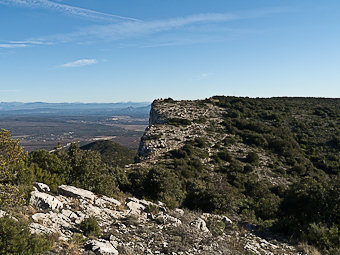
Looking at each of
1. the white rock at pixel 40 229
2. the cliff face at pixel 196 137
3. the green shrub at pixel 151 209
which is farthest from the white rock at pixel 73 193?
the cliff face at pixel 196 137

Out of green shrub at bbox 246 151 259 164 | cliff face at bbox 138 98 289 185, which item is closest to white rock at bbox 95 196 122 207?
cliff face at bbox 138 98 289 185

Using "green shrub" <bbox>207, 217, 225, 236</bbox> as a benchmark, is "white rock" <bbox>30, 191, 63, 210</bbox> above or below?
above

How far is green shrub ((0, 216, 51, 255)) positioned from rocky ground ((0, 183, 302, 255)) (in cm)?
78

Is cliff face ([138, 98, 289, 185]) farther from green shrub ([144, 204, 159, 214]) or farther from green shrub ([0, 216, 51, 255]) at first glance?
green shrub ([0, 216, 51, 255])

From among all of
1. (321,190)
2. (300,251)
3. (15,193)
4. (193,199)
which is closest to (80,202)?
(15,193)

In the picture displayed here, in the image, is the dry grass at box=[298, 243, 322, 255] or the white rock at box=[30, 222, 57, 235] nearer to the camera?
the white rock at box=[30, 222, 57, 235]

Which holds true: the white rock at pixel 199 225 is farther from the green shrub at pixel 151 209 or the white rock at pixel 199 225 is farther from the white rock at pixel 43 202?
the white rock at pixel 43 202

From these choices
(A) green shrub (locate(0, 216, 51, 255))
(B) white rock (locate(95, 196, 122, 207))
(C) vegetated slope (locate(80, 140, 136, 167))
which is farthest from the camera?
(C) vegetated slope (locate(80, 140, 136, 167))

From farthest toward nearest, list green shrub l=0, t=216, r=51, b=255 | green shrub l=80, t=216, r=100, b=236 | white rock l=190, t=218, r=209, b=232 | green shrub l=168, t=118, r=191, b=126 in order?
1. green shrub l=168, t=118, r=191, b=126
2. white rock l=190, t=218, r=209, b=232
3. green shrub l=80, t=216, r=100, b=236
4. green shrub l=0, t=216, r=51, b=255

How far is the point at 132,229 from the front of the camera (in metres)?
9.84

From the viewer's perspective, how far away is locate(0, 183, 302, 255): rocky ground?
8023 mm

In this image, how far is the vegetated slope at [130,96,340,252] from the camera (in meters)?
13.5

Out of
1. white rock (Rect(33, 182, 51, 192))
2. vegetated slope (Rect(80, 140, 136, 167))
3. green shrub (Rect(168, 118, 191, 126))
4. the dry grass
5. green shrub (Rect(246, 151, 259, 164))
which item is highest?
green shrub (Rect(168, 118, 191, 126))

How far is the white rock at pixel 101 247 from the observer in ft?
24.2
